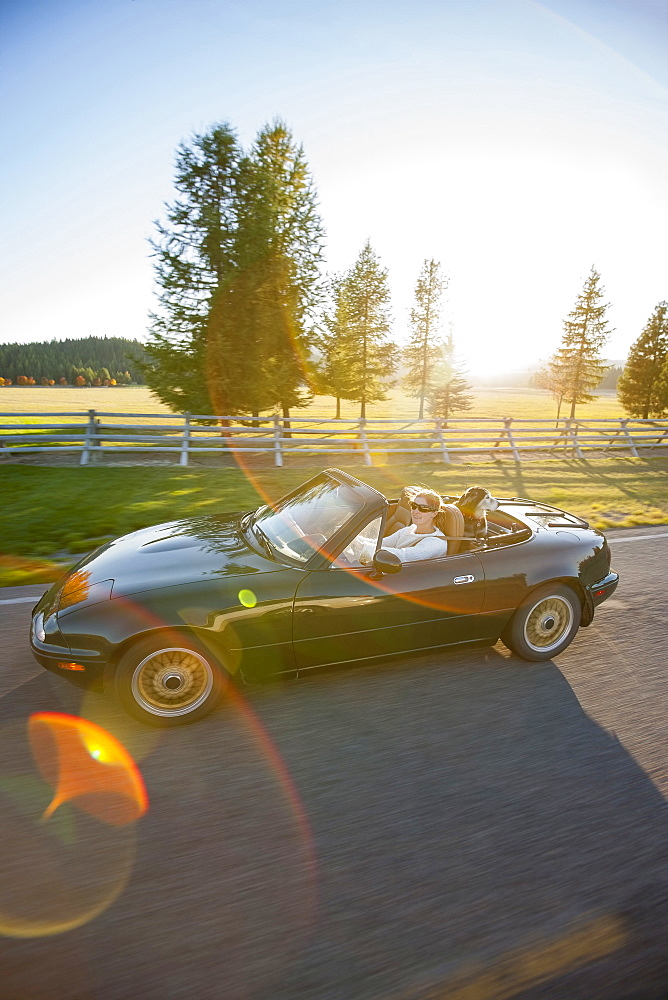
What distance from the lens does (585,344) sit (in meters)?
38.0

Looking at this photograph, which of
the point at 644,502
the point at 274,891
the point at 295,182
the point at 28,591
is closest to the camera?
the point at 274,891

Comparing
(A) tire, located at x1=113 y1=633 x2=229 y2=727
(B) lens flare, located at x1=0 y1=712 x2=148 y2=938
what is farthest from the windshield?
(B) lens flare, located at x1=0 y1=712 x2=148 y2=938

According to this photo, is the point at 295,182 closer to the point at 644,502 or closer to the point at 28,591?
the point at 644,502

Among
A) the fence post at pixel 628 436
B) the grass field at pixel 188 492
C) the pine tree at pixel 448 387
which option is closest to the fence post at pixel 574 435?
the grass field at pixel 188 492

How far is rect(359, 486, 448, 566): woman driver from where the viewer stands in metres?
3.97

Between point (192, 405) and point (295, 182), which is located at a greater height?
point (295, 182)

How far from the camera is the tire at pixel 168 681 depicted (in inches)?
128

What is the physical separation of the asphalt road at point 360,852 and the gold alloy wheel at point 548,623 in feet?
1.54

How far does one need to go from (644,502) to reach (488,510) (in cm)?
780

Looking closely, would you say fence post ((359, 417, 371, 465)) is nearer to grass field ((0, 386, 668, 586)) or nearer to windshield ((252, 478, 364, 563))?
grass field ((0, 386, 668, 586))

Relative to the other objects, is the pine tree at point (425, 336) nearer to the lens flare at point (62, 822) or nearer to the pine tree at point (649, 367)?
the pine tree at point (649, 367)

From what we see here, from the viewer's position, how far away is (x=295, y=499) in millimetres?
4508

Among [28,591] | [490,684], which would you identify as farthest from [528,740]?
[28,591]

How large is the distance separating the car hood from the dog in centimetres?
165
